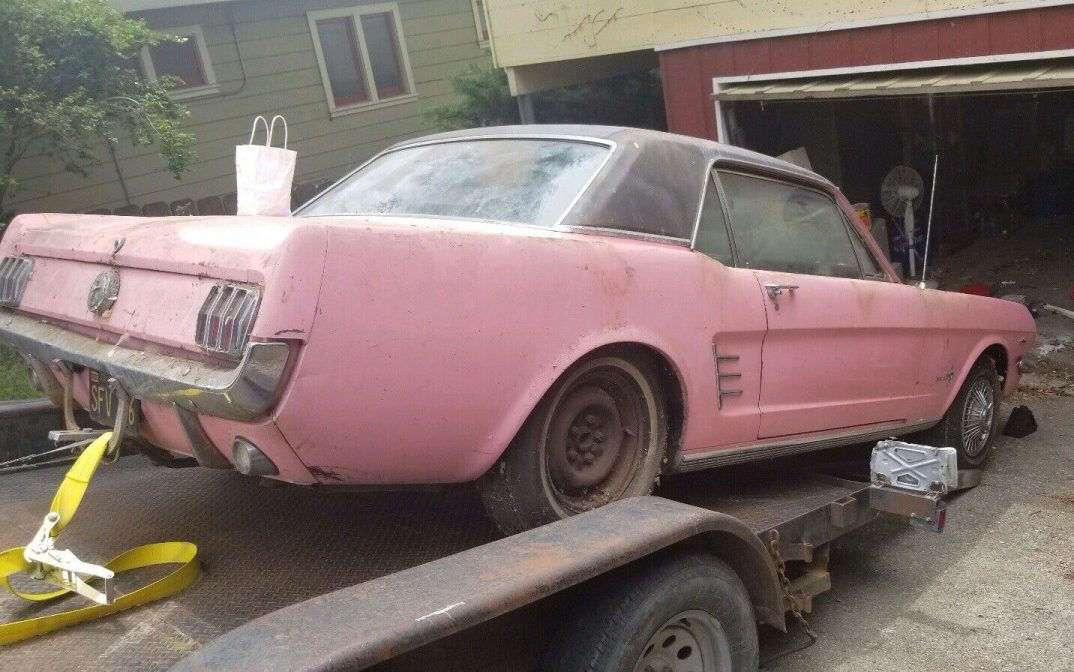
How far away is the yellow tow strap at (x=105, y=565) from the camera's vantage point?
7.80ft

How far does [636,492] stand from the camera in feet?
10.3

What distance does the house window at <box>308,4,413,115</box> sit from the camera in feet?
49.1

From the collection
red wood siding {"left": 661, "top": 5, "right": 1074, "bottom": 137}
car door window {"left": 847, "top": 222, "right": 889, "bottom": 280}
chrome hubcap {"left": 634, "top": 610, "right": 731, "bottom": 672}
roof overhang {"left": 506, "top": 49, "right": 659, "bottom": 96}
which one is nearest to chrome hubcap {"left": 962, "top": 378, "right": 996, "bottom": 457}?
car door window {"left": 847, "top": 222, "right": 889, "bottom": 280}

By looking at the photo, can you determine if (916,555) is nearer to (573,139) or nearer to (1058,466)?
(1058,466)

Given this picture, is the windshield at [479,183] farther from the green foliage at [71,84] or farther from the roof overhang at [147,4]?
the roof overhang at [147,4]

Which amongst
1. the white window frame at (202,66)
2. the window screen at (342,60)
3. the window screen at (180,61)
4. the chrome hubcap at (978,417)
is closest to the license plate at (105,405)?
the chrome hubcap at (978,417)

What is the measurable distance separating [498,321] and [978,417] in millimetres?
3752

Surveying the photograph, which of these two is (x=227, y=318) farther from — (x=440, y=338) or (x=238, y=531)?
(x=238, y=531)

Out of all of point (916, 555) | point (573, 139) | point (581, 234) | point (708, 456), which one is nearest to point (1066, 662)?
point (916, 555)

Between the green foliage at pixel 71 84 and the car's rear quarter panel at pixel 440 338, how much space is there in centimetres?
831

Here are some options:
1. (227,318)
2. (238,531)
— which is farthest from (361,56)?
(227,318)

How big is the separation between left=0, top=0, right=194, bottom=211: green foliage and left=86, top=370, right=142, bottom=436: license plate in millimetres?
7407

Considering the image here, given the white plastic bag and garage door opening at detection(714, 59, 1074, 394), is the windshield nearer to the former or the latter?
the white plastic bag

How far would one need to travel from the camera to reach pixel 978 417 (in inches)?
208
